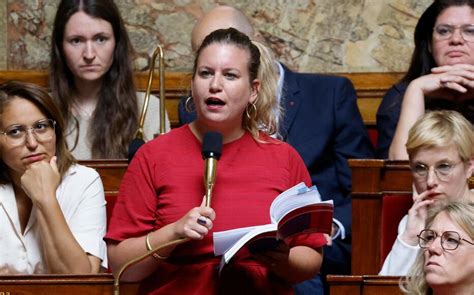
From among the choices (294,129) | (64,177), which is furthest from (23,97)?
A: (294,129)

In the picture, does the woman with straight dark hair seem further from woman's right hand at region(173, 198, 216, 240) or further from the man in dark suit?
woman's right hand at region(173, 198, 216, 240)

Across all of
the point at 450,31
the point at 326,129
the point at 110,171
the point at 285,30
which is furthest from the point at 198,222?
the point at 285,30

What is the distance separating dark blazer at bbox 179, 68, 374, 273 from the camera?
12.3 ft

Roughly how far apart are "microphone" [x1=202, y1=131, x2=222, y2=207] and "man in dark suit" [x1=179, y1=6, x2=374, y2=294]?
3.22ft

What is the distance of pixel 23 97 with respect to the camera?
3318 millimetres

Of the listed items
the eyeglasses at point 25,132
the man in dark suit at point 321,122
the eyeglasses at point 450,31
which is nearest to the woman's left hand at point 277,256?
the eyeglasses at point 25,132

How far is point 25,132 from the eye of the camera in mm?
3285

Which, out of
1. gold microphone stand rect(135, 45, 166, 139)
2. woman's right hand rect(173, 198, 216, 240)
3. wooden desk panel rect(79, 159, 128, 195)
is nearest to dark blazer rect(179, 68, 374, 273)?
gold microphone stand rect(135, 45, 166, 139)

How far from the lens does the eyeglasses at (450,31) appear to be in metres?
3.76

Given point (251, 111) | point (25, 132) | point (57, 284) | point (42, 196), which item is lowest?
point (57, 284)

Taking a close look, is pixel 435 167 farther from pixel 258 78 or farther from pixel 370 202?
pixel 258 78

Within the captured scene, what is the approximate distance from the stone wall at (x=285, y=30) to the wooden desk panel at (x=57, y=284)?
1.77 m

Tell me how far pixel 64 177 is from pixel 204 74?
2.07 feet

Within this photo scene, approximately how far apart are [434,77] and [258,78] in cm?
91
